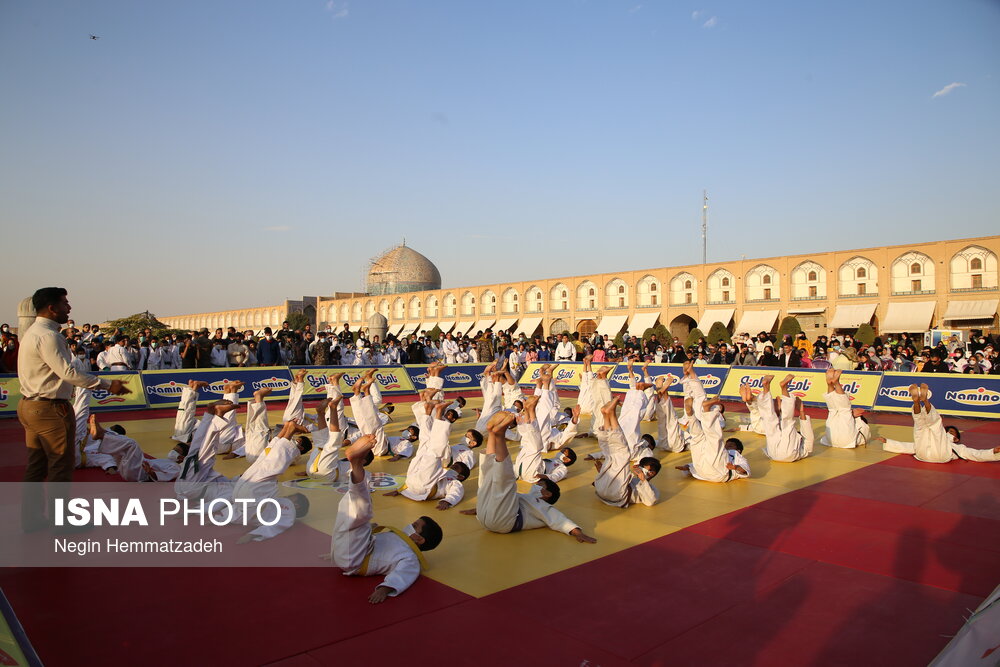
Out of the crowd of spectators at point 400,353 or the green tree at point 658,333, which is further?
the green tree at point 658,333

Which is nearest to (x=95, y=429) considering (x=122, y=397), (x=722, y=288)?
(x=122, y=397)

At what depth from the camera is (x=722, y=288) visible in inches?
1905

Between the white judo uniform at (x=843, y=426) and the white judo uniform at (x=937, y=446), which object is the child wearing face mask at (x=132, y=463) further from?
the white judo uniform at (x=937, y=446)

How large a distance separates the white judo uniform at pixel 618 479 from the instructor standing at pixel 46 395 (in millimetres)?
4930

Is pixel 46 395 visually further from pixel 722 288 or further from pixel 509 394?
pixel 722 288

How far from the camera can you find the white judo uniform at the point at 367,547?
462cm

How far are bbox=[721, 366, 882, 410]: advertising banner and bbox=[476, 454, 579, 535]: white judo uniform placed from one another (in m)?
10.2

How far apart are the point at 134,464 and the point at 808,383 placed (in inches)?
610

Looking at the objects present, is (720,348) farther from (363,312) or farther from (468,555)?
(363,312)

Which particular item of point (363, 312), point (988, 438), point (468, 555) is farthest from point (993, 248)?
point (363, 312)

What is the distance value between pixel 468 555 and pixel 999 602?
3821 mm

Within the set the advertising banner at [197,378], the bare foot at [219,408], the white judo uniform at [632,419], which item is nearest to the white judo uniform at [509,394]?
the white judo uniform at [632,419]

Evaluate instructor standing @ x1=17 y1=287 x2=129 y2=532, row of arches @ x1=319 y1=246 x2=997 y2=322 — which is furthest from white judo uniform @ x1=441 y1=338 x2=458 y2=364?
row of arches @ x1=319 y1=246 x2=997 y2=322

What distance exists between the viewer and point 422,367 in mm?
21031
